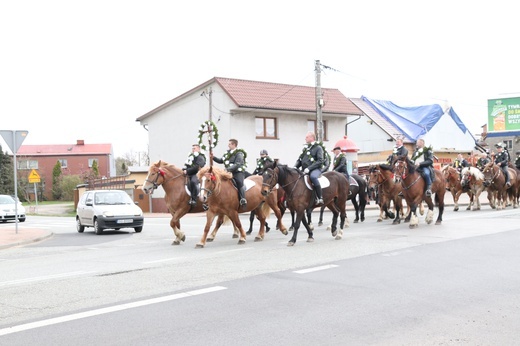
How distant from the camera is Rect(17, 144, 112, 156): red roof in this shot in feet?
284

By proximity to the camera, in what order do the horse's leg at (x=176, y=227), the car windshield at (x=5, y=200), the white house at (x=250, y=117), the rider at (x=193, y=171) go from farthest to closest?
the white house at (x=250, y=117), the car windshield at (x=5, y=200), the rider at (x=193, y=171), the horse's leg at (x=176, y=227)

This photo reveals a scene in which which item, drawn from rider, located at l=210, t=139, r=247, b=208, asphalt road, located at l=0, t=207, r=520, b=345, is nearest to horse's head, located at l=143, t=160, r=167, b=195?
rider, located at l=210, t=139, r=247, b=208

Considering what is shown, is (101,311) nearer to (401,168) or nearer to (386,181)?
(401,168)

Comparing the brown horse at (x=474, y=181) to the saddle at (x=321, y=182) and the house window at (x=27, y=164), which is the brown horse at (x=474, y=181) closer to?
the saddle at (x=321, y=182)

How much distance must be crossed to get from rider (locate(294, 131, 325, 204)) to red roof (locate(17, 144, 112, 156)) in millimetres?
78295

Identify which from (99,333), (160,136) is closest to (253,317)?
(99,333)

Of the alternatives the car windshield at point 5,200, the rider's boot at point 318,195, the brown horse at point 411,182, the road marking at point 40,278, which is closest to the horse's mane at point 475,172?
the brown horse at point 411,182

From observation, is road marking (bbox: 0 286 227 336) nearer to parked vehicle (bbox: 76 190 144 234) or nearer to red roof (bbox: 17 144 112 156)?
parked vehicle (bbox: 76 190 144 234)

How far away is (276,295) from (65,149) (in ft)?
288

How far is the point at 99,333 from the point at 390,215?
14.4 metres

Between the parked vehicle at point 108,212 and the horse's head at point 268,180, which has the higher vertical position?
the horse's head at point 268,180

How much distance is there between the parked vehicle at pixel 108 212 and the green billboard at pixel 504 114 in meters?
40.1

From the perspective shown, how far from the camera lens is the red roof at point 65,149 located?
3413 inches

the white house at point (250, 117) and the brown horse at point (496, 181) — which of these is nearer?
the brown horse at point (496, 181)
